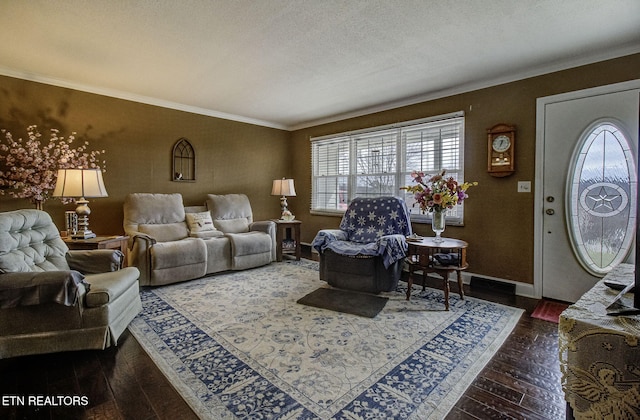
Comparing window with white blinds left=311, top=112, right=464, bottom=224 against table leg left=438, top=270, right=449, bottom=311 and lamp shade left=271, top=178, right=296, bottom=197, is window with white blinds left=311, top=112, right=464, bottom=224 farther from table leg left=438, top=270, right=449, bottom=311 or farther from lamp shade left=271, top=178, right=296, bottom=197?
table leg left=438, top=270, right=449, bottom=311

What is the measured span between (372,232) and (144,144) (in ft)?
11.2

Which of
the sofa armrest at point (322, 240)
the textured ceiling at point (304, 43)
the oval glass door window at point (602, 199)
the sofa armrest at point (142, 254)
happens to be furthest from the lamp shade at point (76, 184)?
the oval glass door window at point (602, 199)

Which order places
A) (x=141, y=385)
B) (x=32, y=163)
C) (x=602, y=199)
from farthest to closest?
(x=32, y=163), (x=602, y=199), (x=141, y=385)

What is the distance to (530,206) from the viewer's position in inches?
126

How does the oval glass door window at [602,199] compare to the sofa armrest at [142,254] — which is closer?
the oval glass door window at [602,199]

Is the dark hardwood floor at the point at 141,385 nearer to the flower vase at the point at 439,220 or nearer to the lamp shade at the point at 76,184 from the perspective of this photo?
the flower vase at the point at 439,220

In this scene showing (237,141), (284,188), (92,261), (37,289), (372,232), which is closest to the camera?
(37,289)

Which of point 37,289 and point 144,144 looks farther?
point 144,144

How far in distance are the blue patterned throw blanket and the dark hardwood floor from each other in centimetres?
127

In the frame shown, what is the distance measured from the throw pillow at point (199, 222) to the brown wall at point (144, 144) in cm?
59

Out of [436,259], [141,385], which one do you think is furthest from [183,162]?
[436,259]

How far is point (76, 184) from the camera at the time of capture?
2.92m

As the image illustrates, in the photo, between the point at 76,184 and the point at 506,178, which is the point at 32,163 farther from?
the point at 506,178

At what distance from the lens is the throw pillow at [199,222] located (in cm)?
420
